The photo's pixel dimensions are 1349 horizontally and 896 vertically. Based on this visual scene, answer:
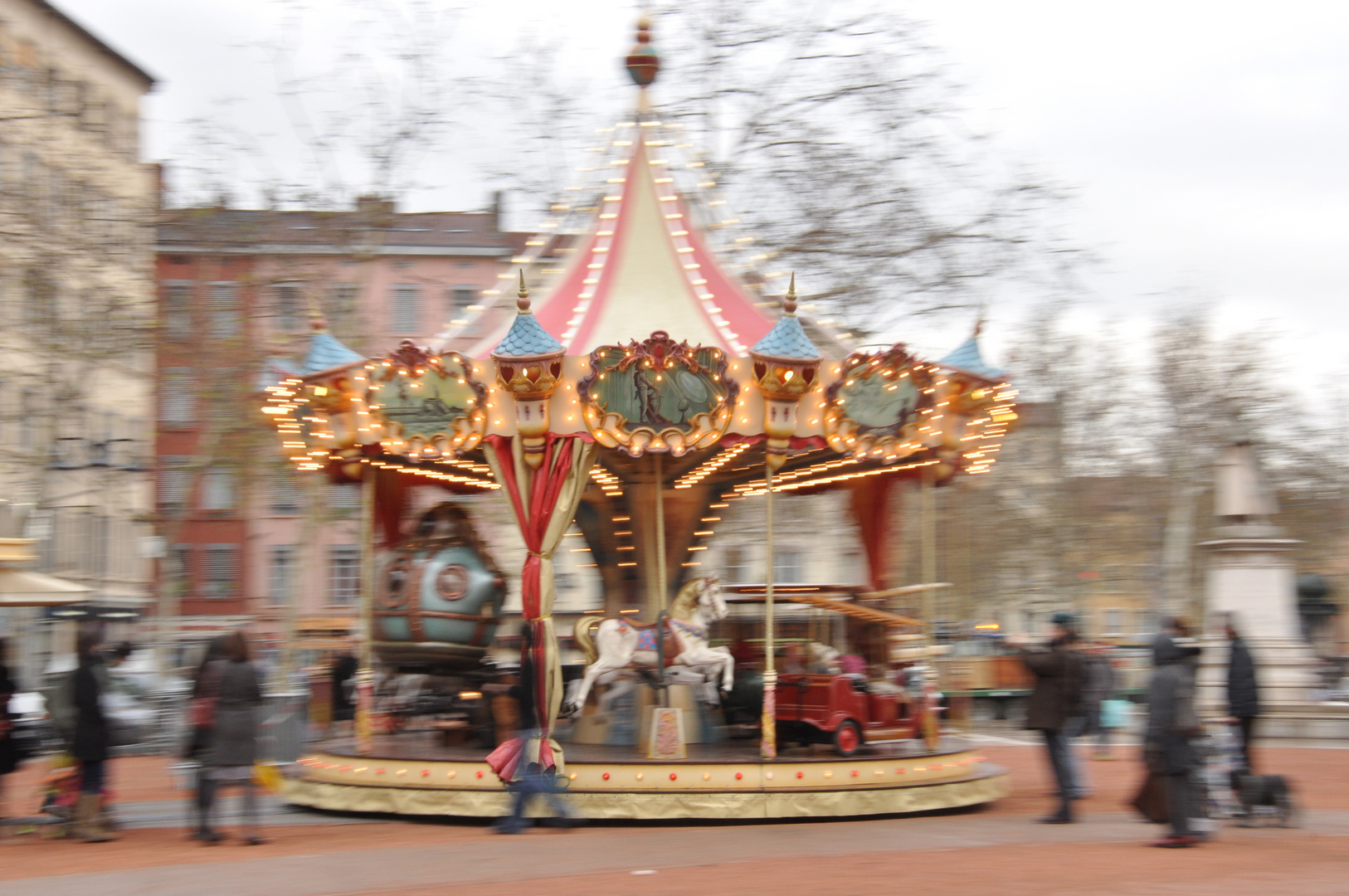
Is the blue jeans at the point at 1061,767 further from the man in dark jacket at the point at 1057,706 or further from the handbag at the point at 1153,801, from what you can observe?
the handbag at the point at 1153,801

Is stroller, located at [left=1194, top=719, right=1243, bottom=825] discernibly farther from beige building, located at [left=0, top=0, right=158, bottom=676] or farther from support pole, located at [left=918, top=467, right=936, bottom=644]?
beige building, located at [left=0, top=0, right=158, bottom=676]

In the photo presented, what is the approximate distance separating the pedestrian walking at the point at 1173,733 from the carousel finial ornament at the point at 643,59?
7.26m

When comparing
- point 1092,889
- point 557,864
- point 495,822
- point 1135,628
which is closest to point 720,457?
point 495,822

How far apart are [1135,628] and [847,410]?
5389 centimetres

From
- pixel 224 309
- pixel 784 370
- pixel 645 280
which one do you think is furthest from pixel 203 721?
pixel 224 309

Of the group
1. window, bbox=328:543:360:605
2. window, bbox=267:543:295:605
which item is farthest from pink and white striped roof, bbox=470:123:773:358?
window, bbox=267:543:295:605

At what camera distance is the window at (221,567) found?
42.7 metres

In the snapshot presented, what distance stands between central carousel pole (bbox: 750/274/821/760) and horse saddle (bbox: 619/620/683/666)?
1122 millimetres

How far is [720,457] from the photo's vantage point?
46.0ft

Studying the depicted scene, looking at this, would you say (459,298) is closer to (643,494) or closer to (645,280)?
(643,494)

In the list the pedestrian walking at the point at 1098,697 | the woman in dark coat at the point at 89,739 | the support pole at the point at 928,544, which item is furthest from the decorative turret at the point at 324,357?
the pedestrian walking at the point at 1098,697

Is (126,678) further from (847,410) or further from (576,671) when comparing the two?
(847,410)

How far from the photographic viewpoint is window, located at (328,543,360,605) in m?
40.2

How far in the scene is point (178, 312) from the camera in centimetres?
2114
